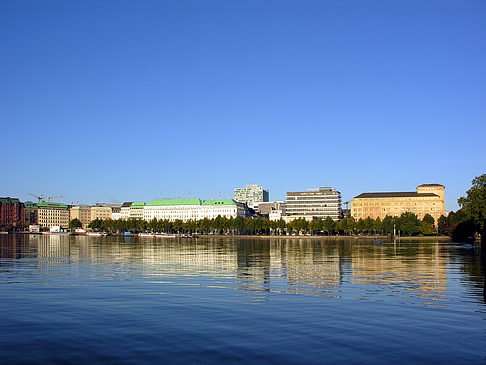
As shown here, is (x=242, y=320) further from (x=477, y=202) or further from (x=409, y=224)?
(x=409, y=224)

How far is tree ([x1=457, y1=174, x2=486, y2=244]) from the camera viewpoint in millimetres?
71256

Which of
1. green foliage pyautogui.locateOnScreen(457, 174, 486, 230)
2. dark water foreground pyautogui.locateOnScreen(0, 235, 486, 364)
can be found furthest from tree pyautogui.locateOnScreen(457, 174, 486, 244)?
dark water foreground pyautogui.locateOnScreen(0, 235, 486, 364)

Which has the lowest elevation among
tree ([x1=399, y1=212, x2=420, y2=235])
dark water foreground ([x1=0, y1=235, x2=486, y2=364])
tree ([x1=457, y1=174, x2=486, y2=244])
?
tree ([x1=399, y1=212, x2=420, y2=235])

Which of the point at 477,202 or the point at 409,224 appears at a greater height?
the point at 477,202

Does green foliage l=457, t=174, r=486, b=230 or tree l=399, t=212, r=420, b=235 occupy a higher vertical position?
green foliage l=457, t=174, r=486, b=230

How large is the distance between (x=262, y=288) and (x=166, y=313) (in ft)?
34.6

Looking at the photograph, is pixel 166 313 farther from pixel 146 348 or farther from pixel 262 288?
pixel 262 288

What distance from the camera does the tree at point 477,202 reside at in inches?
2805

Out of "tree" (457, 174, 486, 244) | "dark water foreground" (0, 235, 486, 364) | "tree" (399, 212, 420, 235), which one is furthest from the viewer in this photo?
"tree" (399, 212, 420, 235)

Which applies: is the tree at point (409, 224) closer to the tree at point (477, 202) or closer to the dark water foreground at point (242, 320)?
the tree at point (477, 202)

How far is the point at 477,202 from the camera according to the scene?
7369 centimetres

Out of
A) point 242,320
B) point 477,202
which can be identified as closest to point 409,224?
point 477,202

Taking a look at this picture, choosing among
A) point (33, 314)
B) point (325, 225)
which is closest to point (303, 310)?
point (33, 314)

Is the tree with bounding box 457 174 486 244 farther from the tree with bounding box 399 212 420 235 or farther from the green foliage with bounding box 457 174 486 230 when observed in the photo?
the tree with bounding box 399 212 420 235
